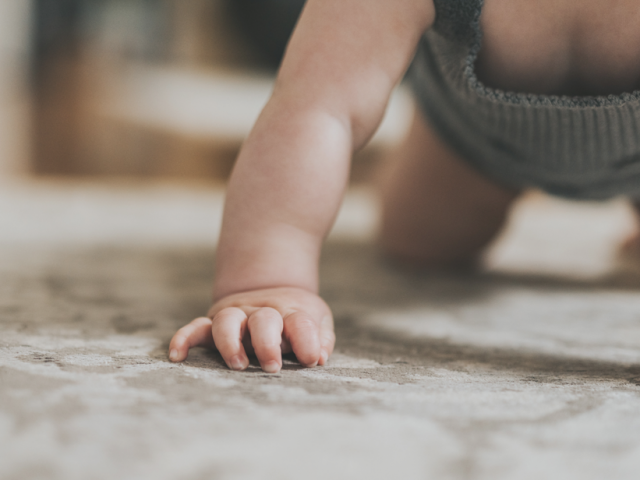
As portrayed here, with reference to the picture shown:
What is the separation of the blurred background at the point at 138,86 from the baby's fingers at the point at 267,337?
53.8 inches

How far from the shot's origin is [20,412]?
260 millimetres

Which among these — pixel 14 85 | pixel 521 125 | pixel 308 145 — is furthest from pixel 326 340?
pixel 14 85

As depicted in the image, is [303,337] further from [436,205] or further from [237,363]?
[436,205]

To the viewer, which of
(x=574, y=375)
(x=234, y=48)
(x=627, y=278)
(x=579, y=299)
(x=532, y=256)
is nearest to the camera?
(x=574, y=375)

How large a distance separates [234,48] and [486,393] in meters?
2.57

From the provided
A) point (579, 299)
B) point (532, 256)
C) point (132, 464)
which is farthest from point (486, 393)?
point (532, 256)

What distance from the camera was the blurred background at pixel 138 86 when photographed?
1939 millimetres

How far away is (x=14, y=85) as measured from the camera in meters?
2.12

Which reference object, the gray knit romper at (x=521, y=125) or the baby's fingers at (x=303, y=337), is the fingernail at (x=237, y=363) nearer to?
the baby's fingers at (x=303, y=337)

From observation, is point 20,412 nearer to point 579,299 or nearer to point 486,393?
point 486,393

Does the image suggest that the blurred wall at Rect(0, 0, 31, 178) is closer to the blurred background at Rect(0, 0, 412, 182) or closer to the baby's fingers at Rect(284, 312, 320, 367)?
the blurred background at Rect(0, 0, 412, 182)

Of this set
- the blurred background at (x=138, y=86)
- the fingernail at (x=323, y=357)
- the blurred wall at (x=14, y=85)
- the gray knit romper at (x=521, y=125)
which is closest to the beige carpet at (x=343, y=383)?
the fingernail at (x=323, y=357)

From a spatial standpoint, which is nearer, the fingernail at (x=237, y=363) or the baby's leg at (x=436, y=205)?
the fingernail at (x=237, y=363)

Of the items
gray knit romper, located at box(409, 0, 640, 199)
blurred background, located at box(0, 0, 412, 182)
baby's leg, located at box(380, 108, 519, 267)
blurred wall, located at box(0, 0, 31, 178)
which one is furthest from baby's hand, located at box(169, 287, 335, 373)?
blurred wall, located at box(0, 0, 31, 178)
